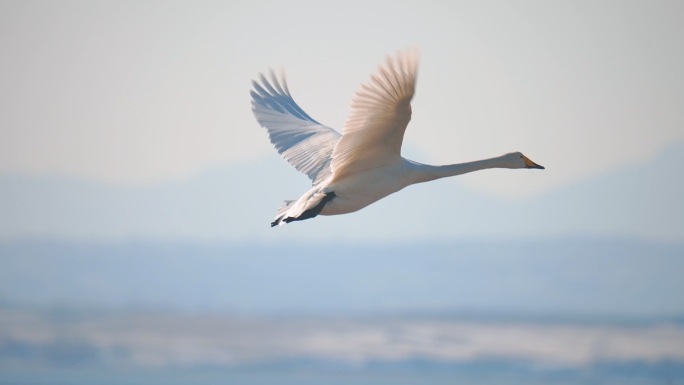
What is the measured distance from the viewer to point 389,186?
13445 millimetres

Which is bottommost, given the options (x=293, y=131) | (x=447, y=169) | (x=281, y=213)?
(x=281, y=213)

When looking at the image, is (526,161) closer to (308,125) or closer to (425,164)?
(425,164)

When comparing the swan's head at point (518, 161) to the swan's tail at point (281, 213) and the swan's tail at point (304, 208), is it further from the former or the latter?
the swan's tail at point (281, 213)

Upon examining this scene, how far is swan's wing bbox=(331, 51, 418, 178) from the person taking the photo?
11875 millimetres

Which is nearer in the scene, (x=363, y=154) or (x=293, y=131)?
(x=363, y=154)

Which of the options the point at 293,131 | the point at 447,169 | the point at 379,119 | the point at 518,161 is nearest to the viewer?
the point at 379,119

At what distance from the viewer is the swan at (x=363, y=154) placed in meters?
12.0

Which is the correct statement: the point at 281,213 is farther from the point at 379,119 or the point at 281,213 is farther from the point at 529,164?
the point at 529,164

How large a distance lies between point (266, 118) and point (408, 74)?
505 centimetres

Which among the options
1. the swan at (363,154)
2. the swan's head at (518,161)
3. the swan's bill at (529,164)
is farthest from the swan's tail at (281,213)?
the swan's bill at (529,164)

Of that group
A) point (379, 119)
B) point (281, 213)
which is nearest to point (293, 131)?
point (281, 213)

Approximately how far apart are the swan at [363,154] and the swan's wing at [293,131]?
1 cm

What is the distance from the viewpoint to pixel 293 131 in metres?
16.1

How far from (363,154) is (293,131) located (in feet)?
10.1
